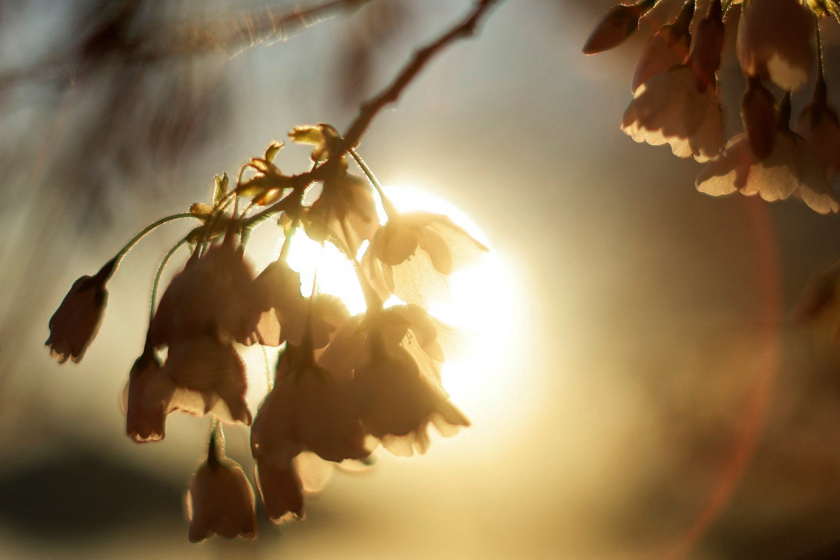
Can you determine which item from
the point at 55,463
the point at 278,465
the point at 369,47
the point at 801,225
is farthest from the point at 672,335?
the point at 55,463

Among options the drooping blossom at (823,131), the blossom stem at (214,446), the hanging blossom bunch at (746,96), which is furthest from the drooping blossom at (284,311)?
the drooping blossom at (823,131)

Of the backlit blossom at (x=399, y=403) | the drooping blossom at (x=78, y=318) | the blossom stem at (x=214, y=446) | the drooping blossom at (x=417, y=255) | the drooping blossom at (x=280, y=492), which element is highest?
the drooping blossom at (x=417, y=255)

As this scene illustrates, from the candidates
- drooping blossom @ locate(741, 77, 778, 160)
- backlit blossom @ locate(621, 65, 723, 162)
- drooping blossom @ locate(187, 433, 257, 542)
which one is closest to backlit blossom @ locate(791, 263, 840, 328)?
drooping blossom @ locate(741, 77, 778, 160)

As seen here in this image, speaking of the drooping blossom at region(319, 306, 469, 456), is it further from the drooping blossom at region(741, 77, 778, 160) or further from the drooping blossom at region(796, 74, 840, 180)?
the drooping blossom at region(796, 74, 840, 180)

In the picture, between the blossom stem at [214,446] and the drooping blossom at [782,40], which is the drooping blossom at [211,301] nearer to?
the blossom stem at [214,446]

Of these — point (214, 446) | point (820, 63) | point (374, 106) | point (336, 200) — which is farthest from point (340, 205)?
point (820, 63)

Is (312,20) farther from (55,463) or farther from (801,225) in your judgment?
(55,463)

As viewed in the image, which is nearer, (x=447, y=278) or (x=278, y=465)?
(x=278, y=465)
